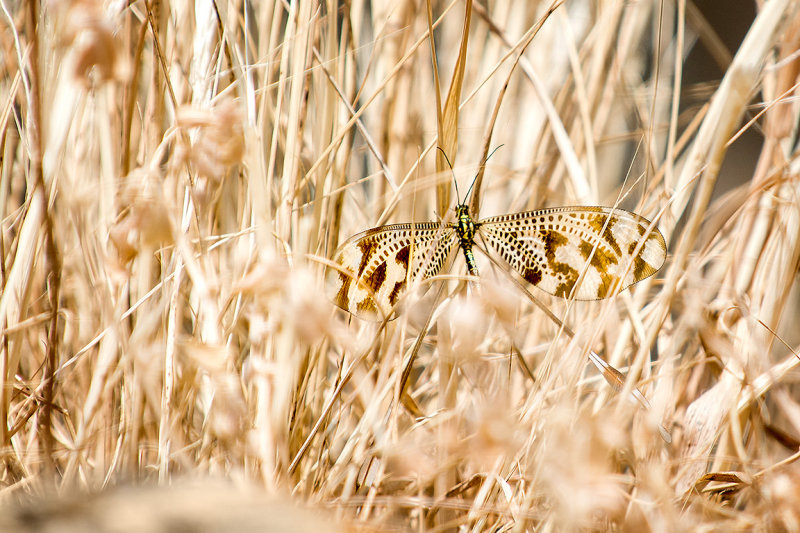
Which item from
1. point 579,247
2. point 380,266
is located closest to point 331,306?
point 380,266

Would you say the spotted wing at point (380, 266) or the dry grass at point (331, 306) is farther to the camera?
the spotted wing at point (380, 266)

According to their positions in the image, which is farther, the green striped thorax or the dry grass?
the green striped thorax

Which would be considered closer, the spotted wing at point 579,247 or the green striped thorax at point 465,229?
the spotted wing at point 579,247

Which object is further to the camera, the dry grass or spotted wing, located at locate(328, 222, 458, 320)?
spotted wing, located at locate(328, 222, 458, 320)

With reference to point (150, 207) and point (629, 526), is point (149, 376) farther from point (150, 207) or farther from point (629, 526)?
point (629, 526)
